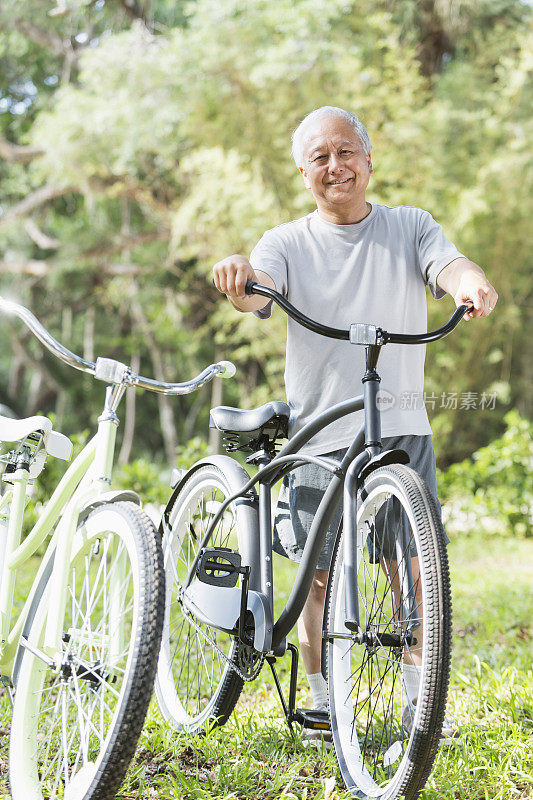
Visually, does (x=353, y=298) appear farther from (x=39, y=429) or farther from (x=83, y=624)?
(x=83, y=624)

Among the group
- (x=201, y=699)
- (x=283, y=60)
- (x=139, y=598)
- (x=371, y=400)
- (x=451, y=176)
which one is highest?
(x=283, y=60)

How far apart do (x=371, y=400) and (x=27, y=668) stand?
90 cm

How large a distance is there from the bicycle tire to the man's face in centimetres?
75

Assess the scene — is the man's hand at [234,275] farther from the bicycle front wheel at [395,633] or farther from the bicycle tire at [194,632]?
the bicycle tire at [194,632]

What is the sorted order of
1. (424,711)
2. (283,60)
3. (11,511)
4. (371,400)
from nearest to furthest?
(424,711) < (371,400) < (11,511) < (283,60)

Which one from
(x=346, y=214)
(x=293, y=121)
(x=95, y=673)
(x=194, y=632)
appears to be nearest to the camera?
(x=95, y=673)

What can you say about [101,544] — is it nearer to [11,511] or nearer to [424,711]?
[11,511]

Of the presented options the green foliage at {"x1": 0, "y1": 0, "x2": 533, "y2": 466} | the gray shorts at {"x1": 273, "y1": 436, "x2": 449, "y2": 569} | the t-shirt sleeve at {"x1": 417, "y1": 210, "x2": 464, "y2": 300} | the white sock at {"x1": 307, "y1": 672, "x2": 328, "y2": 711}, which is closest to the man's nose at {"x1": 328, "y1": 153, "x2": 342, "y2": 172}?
the t-shirt sleeve at {"x1": 417, "y1": 210, "x2": 464, "y2": 300}

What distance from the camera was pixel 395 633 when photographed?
5.05ft

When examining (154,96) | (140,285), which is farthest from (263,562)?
(140,285)

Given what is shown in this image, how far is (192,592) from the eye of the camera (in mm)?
1889

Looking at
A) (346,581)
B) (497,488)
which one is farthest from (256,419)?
(497,488)

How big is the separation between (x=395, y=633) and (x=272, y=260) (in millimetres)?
877

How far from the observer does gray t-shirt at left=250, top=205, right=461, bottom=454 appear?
187cm
